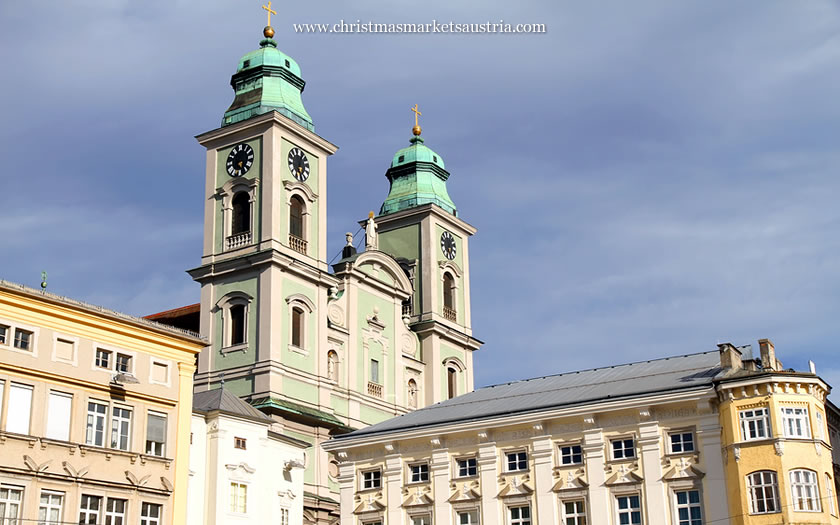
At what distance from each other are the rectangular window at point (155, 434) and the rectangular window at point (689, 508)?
Answer: 2058cm

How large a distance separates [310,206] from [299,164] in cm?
289

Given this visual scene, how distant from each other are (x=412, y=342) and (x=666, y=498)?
42615 millimetres

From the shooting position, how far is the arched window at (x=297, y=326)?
79.4 metres

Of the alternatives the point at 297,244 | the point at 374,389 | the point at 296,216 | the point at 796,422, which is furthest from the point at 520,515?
the point at 296,216

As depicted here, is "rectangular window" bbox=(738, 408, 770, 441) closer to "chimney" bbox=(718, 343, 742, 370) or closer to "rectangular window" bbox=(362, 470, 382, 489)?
"chimney" bbox=(718, 343, 742, 370)

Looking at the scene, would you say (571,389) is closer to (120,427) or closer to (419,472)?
(419,472)

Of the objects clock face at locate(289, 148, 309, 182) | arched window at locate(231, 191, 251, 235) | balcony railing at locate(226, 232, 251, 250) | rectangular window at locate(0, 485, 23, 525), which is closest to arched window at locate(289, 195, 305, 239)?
clock face at locate(289, 148, 309, 182)

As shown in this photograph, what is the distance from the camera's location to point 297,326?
79.8 m

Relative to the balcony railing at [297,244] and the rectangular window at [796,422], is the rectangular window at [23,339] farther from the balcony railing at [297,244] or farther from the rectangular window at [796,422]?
the balcony railing at [297,244]

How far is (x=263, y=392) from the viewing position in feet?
246

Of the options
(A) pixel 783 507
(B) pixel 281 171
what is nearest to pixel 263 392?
(B) pixel 281 171

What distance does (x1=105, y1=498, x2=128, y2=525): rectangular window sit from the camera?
1884 inches

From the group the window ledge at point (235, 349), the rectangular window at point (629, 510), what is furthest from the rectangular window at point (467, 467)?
the window ledge at point (235, 349)

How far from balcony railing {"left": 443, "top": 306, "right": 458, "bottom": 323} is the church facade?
0.56ft
